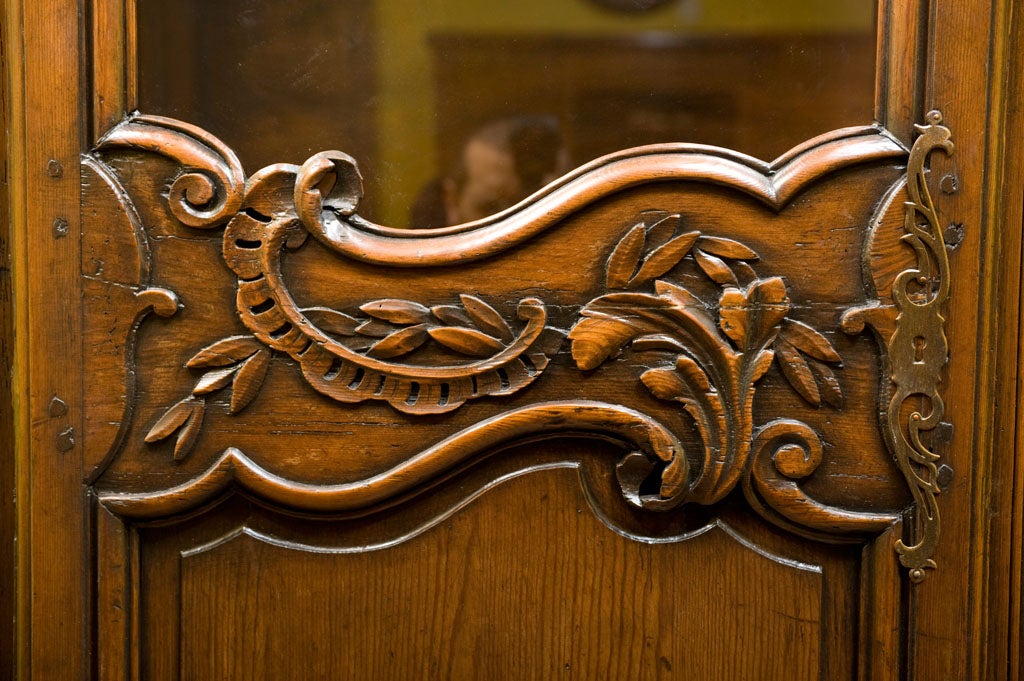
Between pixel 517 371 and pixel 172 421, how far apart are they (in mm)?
259

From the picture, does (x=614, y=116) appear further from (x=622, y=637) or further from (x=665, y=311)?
(x=622, y=637)

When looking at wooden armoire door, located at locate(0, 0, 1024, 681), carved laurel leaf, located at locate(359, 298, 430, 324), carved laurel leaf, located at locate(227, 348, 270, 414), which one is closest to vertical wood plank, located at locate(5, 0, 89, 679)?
wooden armoire door, located at locate(0, 0, 1024, 681)

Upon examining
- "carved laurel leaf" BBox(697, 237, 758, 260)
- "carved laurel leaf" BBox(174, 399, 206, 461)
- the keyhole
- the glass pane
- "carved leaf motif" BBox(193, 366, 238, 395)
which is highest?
the glass pane

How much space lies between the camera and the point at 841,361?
587 millimetres

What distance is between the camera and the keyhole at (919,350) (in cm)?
58

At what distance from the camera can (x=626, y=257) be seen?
1.91 ft

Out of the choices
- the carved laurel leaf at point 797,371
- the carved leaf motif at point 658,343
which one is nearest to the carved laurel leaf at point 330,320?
the carved leaf motif at point 658,343

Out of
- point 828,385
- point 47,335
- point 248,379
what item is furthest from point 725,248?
point 47,335

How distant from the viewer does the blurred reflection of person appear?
60 cm

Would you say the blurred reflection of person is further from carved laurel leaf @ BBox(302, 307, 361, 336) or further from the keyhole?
the keyhole

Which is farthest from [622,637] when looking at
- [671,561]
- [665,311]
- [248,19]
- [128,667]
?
[248,19]

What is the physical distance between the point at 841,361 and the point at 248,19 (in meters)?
0.51

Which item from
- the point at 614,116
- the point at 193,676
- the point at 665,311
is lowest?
the point at 193,676

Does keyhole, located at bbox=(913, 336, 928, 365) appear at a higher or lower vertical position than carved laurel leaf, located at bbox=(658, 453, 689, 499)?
higher
